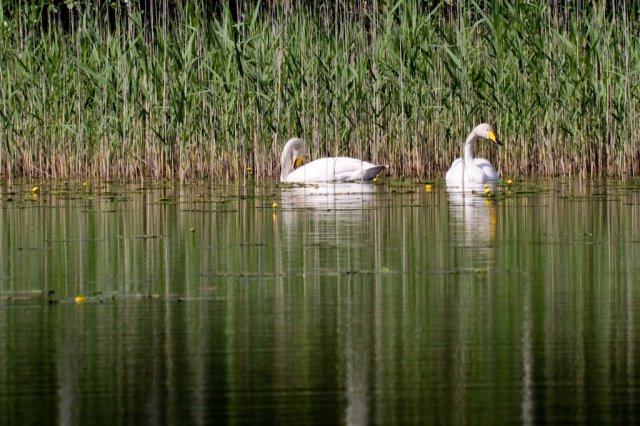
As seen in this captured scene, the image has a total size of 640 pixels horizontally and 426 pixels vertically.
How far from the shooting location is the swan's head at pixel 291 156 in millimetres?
15523

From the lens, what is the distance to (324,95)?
16047 millimetres

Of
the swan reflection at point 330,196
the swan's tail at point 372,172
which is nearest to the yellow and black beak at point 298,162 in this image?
the swan reflection at point 330,196

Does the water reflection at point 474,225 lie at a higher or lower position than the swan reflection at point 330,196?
lower

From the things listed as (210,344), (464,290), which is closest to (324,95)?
(464,290)

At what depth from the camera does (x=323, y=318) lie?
627 cm

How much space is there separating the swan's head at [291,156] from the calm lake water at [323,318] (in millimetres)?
4127

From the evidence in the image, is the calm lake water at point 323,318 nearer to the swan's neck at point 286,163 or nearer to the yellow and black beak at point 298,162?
the swan's neck at point 286,163

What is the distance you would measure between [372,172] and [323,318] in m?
8.91

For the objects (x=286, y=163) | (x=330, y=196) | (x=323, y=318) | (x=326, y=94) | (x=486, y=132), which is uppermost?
(x=326, y=94)

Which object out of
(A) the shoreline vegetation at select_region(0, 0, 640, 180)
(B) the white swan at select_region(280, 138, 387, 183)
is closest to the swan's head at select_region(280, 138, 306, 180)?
(B) the white swan at select_region(280, 138, 387, 183)

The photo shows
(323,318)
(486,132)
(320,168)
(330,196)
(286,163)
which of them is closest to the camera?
(323,318)

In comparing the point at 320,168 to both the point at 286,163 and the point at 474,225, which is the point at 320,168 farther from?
the point at 474,225

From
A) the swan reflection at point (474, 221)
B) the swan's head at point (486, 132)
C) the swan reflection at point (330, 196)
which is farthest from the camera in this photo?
the swan's head at point (486, 132)

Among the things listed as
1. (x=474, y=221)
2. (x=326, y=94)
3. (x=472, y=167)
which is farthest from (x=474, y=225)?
(x=326, y=94)
